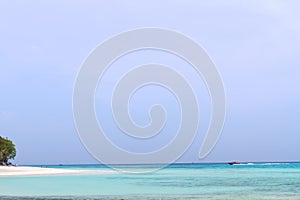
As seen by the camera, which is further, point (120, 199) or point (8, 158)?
point (8, 158)

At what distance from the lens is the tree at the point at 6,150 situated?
68.8 meters

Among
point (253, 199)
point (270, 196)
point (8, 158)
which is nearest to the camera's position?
point (253, 199)

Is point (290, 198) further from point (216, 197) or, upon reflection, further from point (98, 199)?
point (98, 199)

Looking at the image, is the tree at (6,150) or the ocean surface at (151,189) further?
the tree at (6,150)

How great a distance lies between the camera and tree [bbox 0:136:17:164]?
68.8 metres

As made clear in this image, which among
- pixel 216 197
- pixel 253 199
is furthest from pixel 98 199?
pixel 253 199

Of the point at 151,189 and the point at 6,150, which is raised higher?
the point at 6,150

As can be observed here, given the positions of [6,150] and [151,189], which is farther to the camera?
[6,150]

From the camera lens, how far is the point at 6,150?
6925 cm

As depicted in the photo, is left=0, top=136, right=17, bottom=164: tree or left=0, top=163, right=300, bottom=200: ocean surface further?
left=0, top=136, right=17, bottom=164: tree

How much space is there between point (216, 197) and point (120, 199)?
4.96m

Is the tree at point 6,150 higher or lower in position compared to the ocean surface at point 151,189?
higher

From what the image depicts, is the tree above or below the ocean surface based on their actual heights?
above

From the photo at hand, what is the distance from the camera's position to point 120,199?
2306 cm
